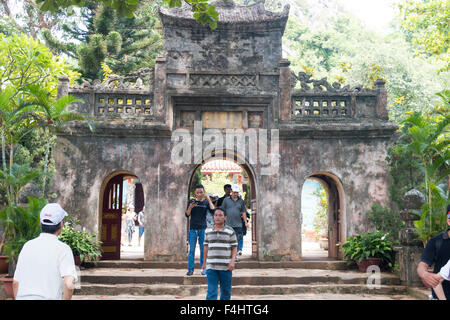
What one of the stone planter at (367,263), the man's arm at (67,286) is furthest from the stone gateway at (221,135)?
the man's arm at (67,286)

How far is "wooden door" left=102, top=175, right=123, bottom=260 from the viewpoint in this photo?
35.7 ft

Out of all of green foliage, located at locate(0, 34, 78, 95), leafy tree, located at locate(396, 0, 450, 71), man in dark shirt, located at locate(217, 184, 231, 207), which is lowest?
man in dark shirt, located at locate(217, 184, 231, 207)

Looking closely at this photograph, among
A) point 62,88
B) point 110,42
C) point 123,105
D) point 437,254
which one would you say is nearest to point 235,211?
point 123,105

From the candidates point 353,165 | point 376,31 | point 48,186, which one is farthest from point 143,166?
point 376,31

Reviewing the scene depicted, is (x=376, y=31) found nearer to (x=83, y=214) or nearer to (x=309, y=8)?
(x=309, y=8)

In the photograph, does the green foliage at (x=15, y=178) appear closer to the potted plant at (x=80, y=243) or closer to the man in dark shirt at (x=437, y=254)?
the potted plant at (x=80, y=243)

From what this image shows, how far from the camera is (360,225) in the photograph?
416 inches

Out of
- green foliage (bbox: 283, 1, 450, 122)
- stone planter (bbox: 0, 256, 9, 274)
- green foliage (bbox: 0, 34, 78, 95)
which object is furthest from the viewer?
green foliage (bbox: 283, 1, 450, 122)

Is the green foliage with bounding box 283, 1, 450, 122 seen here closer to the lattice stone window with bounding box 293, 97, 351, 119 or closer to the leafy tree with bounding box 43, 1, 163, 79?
the lattice stone window with bounding box 293, 97, 351, 119

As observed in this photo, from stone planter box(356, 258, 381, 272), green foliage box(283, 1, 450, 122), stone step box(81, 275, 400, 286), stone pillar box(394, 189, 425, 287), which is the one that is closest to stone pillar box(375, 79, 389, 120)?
green foliage box(283, 1, 450, 122)

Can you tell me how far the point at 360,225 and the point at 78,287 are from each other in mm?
6637

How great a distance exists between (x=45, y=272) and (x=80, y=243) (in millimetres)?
6765

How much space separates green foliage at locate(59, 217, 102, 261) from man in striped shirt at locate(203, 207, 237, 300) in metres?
4.94

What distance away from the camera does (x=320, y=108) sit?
1108 cm
